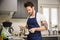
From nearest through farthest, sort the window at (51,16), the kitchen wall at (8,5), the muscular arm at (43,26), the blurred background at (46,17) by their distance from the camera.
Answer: the muscular arm at (43,26), the kitchen wall at (8,5), the blurred background at (46,17), the window at (51,16)

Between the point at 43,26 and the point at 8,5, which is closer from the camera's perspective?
the point at 43,26

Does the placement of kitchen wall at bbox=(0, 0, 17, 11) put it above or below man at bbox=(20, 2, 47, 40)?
above

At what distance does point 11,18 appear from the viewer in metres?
4.25

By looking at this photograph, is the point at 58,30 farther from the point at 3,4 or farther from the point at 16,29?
the point at 3,4

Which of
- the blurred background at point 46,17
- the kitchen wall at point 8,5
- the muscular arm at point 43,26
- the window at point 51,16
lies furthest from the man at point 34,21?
the window at point 51,16

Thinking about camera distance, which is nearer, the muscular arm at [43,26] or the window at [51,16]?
the muscular arm at [43,26]

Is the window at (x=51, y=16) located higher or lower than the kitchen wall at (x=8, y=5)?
lower

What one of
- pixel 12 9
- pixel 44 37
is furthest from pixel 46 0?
pixel 12 9

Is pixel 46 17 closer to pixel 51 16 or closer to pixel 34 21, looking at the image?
pixel 51 16

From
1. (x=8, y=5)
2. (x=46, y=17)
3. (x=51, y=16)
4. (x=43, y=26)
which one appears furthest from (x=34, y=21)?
(x=51, y=16)

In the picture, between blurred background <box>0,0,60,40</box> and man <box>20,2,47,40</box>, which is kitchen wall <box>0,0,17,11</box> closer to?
man <box>20,2,47,40</box>

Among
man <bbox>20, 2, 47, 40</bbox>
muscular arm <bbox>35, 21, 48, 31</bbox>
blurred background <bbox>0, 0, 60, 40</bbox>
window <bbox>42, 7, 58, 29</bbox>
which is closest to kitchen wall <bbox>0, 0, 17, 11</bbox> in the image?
man <bbox>20, 2, 47, 40</bbox>

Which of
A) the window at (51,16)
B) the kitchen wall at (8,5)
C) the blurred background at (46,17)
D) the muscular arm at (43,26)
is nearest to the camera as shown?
Result: the muscular arm at (43,26)

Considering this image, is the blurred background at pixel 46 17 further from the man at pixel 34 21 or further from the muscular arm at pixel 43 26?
the muscular arm at pixel 43 26
